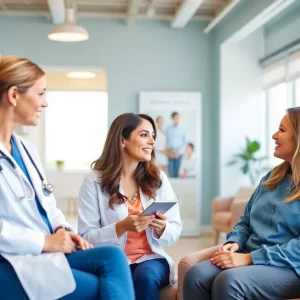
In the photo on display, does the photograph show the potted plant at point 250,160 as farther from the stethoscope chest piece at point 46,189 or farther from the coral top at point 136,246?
the stethoscope chest piece at point 46,189

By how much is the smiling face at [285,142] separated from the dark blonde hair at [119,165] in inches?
26.5

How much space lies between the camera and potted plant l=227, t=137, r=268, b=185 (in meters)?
8.61

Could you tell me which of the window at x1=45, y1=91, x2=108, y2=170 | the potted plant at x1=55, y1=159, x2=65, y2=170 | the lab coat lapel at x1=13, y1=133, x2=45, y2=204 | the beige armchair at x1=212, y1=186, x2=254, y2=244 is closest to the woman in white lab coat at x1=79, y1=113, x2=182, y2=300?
the lab coat lapel at x1=13, y1=133, x2=45, y2=204

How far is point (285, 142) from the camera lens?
296 centimetres

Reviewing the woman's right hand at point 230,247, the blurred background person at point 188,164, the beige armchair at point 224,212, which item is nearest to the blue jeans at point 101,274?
the woman's right hand at point 230,247


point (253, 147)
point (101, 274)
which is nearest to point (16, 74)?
point (101, 274)

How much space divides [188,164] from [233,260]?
6.25 m

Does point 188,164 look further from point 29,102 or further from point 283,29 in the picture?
point 29,102

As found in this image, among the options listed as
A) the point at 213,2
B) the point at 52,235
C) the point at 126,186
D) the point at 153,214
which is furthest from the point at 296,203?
the point at 213,2

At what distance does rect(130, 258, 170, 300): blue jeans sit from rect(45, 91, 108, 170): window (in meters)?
9.40

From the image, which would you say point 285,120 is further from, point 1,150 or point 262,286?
point 1,150

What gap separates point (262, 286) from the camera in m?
2.66

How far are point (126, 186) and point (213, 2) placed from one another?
5666mm

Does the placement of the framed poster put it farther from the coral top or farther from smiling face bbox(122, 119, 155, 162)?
the coral top
